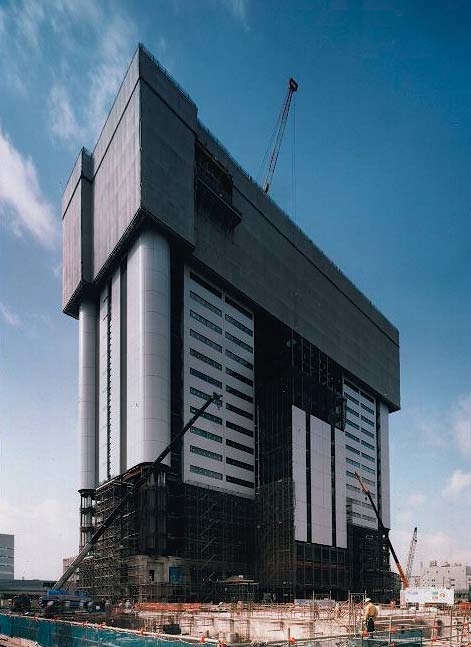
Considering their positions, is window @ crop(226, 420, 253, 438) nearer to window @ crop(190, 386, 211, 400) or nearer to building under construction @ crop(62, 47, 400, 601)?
building under construction @ crop(62, 47, 400, 601)

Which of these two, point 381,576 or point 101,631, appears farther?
point 381,576

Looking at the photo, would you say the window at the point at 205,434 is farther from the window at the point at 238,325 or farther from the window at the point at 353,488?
the window at the point at 353,488

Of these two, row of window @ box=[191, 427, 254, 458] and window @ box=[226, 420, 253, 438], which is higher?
window @ box=[226, 420, 253, 438]

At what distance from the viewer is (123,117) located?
107 m

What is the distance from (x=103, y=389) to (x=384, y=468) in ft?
272

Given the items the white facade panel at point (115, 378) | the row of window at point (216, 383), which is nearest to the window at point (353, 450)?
the row of window at point (216, 383)

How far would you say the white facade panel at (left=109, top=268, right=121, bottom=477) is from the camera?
340 feet

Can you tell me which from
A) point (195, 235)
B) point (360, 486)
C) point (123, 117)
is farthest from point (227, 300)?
point (360, 486)

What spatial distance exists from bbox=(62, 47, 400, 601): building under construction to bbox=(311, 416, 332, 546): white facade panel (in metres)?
0.40

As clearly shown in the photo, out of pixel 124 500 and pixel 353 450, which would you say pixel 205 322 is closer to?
pixel 124 500

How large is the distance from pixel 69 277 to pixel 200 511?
5059 centimetres

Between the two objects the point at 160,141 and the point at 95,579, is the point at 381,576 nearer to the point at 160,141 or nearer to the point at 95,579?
the point at 95,579

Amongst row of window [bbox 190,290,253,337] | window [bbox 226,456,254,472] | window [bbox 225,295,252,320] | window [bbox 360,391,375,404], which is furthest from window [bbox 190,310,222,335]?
window [bbox 360,391,375,404]

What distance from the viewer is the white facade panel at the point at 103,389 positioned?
358ft
